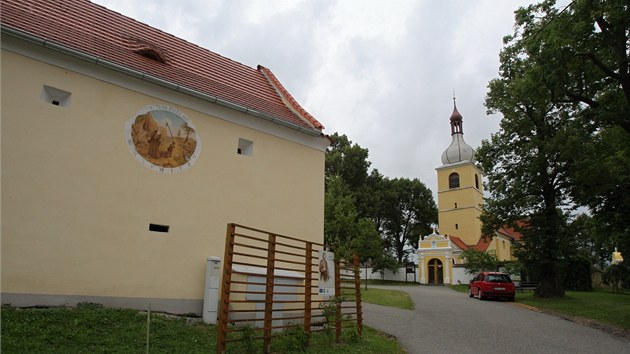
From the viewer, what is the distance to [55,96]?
9.68m

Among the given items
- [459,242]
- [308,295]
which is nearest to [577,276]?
[459,242]

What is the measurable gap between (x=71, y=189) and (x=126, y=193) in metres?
1.13

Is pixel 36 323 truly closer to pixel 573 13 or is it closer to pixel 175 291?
pixel 175 291

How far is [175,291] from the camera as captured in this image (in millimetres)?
10453

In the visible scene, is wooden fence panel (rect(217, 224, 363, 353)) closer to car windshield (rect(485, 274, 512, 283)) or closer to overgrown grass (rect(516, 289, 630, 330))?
overgrown grass (rect(516, 289, 630, 330))

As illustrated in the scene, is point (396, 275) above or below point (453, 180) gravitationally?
below

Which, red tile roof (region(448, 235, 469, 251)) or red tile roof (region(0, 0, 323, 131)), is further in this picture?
red tile roof (region(448, 235, 469, 251))

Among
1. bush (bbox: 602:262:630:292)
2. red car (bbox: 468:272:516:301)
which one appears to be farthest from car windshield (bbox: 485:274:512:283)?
bush (bbox: 602:262:630:292)

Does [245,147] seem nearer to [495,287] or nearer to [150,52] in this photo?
[150,52]

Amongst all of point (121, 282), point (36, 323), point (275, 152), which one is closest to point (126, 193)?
point (121, 282)

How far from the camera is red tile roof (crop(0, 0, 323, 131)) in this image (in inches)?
404

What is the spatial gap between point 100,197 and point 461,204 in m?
49.8

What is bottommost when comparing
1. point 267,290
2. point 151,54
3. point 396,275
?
point 267,290

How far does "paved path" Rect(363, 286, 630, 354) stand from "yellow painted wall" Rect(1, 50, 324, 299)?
5.15m
